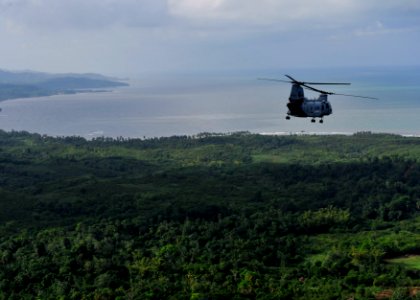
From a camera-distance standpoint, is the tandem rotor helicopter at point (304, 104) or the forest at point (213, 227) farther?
the forest at point (213, 227)

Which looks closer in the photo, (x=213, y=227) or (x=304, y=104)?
(x=304, y=104)

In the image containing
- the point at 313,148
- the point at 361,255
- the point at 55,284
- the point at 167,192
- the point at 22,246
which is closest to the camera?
the point at 55,284

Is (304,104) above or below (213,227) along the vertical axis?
above

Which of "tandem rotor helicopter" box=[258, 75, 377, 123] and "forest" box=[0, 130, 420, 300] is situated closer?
"tandem rotor helicopter" box=[258, 75, 377, 123]

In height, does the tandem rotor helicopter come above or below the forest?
above

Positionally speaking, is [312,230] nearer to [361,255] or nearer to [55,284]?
[361,255]

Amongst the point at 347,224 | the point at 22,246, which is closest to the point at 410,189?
the point at 347,224

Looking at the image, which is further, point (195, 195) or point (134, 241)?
point (195, 195)

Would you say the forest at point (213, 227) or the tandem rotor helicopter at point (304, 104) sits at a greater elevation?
the tandem rotor helicopter at point (304, 104)
